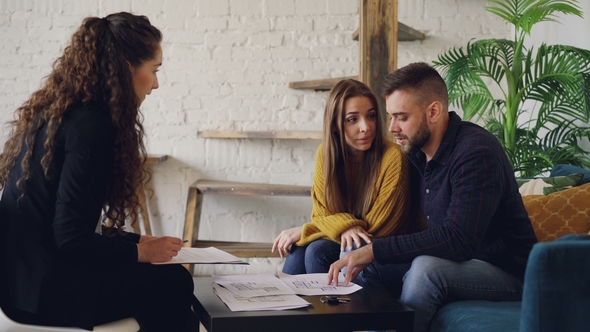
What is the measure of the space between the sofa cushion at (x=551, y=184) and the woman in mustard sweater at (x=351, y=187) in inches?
19.5

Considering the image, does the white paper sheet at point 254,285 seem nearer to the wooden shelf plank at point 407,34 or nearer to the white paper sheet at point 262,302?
the white paper sheet at point 262,302

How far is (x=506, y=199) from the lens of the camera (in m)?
2.00

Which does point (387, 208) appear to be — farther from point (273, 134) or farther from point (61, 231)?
point (273, 134)

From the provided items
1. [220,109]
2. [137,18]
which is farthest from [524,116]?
[137,18]

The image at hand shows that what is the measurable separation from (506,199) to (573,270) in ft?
2.40

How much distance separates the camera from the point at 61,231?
5.34ft

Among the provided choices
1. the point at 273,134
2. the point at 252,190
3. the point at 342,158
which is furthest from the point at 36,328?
the point at 273,134

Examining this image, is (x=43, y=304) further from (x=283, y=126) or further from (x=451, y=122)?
(x=283, y=126)

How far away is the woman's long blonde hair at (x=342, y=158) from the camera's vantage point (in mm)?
2547

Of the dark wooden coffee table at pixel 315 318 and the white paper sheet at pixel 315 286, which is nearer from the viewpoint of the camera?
the dark wooden coffee table at pixel 315 318

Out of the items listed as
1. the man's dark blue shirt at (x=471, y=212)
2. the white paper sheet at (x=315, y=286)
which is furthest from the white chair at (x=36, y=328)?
the man's dark blue shirt at (x=471, y=212)

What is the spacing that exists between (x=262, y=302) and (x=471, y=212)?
67 cm

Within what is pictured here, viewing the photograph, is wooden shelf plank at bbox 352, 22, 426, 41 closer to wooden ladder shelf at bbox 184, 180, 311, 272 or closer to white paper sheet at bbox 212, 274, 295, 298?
wooden ladder shelf at bbox 184, 180, 311, 272

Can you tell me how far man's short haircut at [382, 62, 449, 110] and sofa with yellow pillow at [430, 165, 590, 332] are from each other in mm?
550
